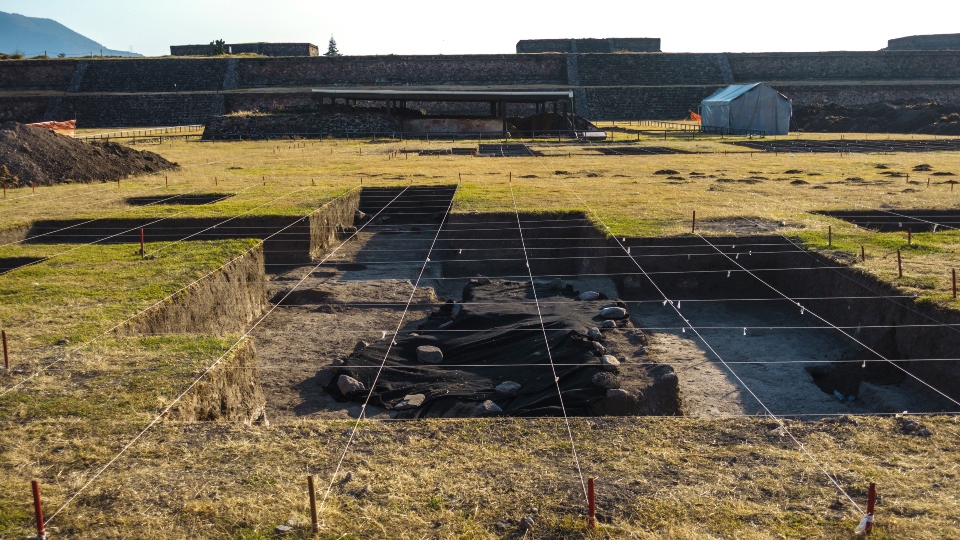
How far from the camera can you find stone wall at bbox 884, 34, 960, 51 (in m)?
60.6

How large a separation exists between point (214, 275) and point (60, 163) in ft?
40.3

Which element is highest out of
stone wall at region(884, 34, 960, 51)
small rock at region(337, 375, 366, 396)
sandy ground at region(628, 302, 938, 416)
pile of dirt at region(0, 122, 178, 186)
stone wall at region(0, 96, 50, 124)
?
stone wall at region(884, 34, 960, 51)

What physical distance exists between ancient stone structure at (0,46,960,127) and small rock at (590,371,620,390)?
39.7 m

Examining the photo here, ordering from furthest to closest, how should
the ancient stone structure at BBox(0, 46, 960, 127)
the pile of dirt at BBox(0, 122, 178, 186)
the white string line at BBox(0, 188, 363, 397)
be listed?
the ancient stone structure at BBox(0, 46, 960, 127) < the pile of dirt at BBox(0, 122, 178, 186) < the white string line at BBox(0, 188, 363, 397)

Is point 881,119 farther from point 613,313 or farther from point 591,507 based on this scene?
point 591,507

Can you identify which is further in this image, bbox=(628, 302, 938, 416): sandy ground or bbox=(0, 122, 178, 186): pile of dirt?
bbox=(0, 122, 178, 186): pile of dirt

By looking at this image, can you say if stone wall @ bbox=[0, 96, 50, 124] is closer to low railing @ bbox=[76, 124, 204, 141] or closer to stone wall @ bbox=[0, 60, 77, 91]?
stone wall @ bbox=[0, 60, 77, 91]

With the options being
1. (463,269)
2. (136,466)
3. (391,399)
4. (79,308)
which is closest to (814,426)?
(391,399)

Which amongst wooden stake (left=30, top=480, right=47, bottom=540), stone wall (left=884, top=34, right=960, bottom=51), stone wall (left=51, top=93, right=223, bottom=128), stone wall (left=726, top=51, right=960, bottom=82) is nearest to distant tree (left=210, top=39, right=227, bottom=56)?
stone wall (left=51, top=93, right=223, bottom=128)

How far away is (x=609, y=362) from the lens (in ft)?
25.2

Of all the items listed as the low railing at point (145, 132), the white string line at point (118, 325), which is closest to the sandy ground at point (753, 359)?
the white string line at point (118, 325)

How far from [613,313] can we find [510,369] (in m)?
2.06

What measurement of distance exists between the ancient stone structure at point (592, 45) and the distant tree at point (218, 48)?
69.1 feet

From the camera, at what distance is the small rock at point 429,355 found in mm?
8344
